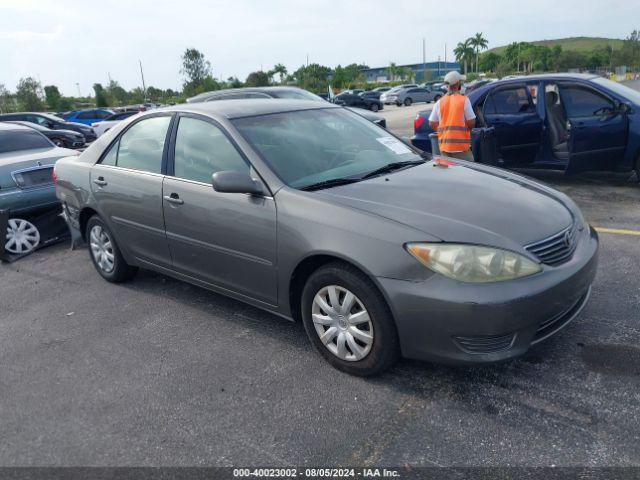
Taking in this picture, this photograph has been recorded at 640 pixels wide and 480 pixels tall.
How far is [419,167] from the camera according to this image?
12.8 feet

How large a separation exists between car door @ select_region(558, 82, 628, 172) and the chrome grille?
4366 mm

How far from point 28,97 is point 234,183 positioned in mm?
57107

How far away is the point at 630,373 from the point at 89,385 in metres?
3.13

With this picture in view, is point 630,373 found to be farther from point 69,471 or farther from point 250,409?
point 69,471

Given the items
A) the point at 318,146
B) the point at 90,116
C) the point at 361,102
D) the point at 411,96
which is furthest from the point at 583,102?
the point at 411,96

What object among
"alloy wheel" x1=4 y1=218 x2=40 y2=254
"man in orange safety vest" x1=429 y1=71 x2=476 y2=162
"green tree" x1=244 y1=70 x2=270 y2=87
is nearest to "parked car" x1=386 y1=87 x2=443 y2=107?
"green tree" x1=244 y1=70 x2=270 y2=87

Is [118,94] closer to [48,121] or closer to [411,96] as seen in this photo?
[411,96]

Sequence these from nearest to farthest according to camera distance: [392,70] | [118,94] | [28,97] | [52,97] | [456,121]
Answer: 1. [456,121]
2. [28,97]
3. [52,97]
4. [118,94]
5. [392,70]

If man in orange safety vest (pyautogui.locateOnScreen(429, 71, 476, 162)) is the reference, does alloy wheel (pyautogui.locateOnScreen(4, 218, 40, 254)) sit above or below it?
below

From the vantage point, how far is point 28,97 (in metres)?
51.7

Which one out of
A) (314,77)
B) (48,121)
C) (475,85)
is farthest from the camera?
(314,77)

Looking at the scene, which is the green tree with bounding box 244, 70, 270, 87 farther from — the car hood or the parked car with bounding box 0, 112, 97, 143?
the car hood

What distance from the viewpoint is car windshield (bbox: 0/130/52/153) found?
7.23 meters

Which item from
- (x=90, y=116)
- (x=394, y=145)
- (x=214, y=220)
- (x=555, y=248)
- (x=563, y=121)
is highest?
(x=90, y=116)
